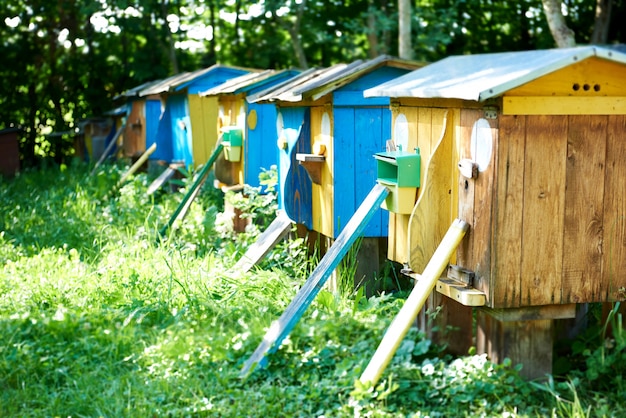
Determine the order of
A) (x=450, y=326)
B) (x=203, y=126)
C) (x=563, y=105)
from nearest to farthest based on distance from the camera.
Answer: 1. (x=563, y=105)
2. (x=450, y=326)
3. (x=203, y=126)

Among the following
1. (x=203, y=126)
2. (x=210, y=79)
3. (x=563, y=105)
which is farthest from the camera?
(x=210, y=79)

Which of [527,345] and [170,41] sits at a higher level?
[170,41]

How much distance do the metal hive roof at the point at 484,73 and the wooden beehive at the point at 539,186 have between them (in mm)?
11

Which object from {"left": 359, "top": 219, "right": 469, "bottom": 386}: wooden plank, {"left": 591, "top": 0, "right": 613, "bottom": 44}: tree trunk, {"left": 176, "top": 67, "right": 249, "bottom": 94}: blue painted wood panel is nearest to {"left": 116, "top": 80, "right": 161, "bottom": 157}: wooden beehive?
{"left": 176, "top": 67, "right": 249, "bottom": 94}: blue painted wood panel

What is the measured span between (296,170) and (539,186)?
310cm

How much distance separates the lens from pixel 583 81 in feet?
14.1

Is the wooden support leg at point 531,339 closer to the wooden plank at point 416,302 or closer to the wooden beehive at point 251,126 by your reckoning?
the wooden plank at point 416,302

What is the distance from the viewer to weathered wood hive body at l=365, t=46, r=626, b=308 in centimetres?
424

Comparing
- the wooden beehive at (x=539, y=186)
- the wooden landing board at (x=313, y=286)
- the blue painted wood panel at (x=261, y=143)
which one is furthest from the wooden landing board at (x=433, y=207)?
the blue painted wood panel at (x=261, y=143)

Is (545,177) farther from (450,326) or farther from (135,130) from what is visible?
(135,130)

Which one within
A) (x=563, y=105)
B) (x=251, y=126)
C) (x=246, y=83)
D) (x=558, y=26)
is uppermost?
(x=558, y=26)

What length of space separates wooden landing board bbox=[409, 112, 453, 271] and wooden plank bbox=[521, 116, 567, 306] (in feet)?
1.88

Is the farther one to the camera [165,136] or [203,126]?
[165,136]

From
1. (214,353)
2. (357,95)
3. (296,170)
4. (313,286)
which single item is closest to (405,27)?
(296,170)
